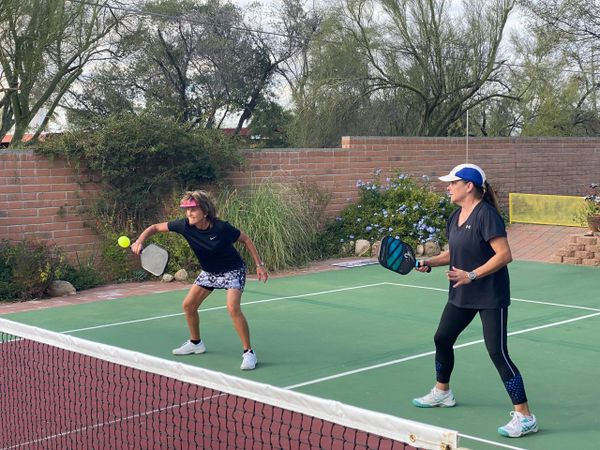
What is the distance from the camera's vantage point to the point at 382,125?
27297 millimetres

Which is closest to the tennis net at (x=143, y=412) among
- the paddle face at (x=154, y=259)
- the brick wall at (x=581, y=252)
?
the paddle face at (x=154, y=259)

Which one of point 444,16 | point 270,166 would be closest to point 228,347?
point 270,166

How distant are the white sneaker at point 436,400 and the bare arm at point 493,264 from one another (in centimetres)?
119

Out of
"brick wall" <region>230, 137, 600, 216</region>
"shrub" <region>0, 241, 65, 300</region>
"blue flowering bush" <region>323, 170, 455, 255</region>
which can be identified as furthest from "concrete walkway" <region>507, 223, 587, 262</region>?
"shrub" <region>0, 241, 65, 300</region>

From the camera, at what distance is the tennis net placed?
4.89 m

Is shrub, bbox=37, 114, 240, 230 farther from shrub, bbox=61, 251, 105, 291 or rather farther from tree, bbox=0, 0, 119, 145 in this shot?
tree, bbox=0, 0, 119, 145

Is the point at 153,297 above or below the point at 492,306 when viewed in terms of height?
below

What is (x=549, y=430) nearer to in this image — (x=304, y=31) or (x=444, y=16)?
(x=444, y=16)

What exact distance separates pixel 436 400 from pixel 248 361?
2053mm

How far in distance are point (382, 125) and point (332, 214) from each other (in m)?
10.4

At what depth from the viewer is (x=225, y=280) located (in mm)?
8281

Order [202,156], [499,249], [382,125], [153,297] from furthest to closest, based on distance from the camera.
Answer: [382,125] < [202,156] < [153,297] < [499,249]

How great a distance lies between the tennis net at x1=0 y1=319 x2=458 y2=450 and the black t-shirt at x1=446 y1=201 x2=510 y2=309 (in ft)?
3.74

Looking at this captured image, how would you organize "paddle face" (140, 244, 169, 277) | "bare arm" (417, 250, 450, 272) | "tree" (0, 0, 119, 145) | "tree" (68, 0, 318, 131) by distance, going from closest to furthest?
"bare arm" (417, 250, 450, 272), "paddle face" (140, 244, 169, 277), "tree" (0, 0, 119, 145), "tree" (68, 0, 318, 131)
